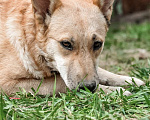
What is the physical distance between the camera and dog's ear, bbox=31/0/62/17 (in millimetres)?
3299

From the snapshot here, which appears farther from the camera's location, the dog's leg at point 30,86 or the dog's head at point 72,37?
the dog's leg at point 30,86

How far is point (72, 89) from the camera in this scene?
3.05 m

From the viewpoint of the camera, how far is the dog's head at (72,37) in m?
3.08

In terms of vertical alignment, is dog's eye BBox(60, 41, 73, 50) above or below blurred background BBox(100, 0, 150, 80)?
A: below

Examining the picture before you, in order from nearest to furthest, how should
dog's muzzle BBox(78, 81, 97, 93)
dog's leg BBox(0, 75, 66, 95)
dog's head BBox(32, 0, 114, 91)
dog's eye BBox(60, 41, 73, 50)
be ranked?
dog's muzzle BBox(78, 81, 97, 93), dog's head BBox(32, 0, 114, 91), dog's eye BBox(60, 41, 73, 50), dog's leg BBox(0, 75, 66, 95)

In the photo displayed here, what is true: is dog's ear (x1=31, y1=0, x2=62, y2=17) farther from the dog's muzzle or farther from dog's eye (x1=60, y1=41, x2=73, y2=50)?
the dog's muzzle

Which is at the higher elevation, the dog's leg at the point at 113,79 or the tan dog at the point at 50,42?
the tan dog at the point at 50,42

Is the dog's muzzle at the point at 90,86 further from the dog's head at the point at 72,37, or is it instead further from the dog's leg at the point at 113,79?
the dog's leg at the point at 113,79

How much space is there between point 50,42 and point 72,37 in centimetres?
36

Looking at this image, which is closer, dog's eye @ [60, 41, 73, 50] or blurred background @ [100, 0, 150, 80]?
dog's eye @ [60, 41, 73, 50]

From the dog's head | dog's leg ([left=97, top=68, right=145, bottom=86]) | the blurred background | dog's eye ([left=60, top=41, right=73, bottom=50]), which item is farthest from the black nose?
the blurred background

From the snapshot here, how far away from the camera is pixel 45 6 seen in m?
3.35

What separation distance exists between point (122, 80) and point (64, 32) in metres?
1.33

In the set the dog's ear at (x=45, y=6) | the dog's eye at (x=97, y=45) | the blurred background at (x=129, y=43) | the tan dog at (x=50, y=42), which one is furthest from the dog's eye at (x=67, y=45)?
the blurred background at (x=129, y=43)
